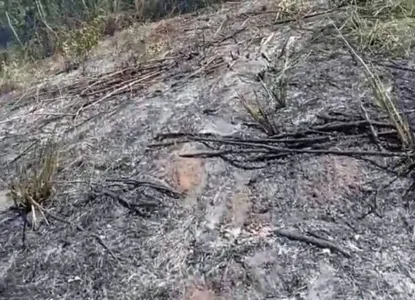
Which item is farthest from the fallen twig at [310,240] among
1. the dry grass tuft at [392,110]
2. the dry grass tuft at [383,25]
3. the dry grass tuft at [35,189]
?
the dry grass tuft at [383,25]

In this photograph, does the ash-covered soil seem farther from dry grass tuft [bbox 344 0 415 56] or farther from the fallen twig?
dry grass tuft [bbox 344 0 415 56]

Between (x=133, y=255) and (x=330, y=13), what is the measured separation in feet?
6.47

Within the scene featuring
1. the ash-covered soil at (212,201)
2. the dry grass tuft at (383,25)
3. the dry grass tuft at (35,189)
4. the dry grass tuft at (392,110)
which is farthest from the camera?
the dry grass tuft at (383,25)

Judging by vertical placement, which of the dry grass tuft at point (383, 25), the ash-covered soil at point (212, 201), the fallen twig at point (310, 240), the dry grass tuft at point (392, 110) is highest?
the dry grass tuft at point (392, 110)

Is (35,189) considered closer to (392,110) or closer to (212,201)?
(212,201)

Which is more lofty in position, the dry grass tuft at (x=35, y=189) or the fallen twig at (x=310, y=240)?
the dry grass tuft at (x=35, y=189)

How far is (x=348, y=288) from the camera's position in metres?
1.83

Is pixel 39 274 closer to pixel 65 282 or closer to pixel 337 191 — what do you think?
pixel 65 282

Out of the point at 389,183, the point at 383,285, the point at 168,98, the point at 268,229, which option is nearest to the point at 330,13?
the point at 168,98

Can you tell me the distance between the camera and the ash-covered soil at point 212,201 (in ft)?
6.31

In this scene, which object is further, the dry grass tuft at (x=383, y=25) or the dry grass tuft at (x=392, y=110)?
the dry grass tuft at (x=383, y=25)

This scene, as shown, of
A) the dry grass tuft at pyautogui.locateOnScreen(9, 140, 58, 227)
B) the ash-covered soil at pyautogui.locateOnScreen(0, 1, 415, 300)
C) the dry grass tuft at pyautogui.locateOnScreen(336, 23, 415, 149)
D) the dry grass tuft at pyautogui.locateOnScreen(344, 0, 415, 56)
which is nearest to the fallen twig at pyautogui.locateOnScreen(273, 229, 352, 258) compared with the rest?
Answer: the ash-covered soil at pyautogui.locateOnScreen(0, 1, 415, 300)

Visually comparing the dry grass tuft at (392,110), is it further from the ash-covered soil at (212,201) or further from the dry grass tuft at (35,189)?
the dry grass tuft at (35,189)

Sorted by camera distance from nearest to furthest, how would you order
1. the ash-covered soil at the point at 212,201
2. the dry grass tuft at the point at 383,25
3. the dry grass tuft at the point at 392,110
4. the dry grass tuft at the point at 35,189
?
the ash-covered soil at the point at 212,201 → the dry grass tuft at the point at 392,110 → the dry grass tuft at the point at 35,189 → the dry grass tuft at the point at 383,25
